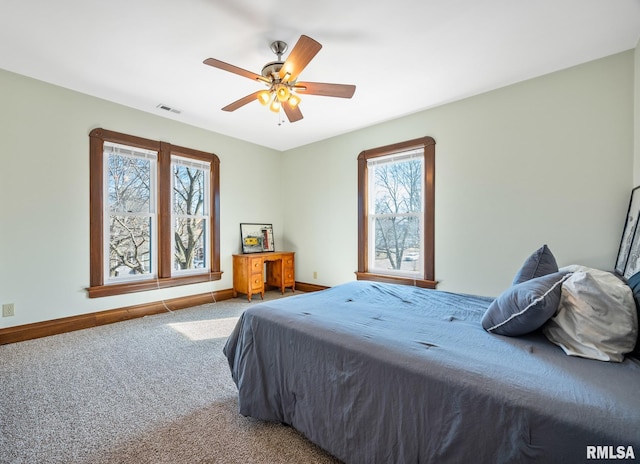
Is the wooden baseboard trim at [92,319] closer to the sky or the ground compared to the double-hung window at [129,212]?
closer to the ground

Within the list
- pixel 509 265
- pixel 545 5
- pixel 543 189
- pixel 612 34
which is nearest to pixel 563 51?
pixel 612 34

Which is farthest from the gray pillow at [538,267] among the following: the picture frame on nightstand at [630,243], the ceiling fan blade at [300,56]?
the ceiling fan blade at [300,56]

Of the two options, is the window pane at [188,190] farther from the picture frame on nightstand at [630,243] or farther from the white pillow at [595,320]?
the picture frame on nightstand at [630,243]

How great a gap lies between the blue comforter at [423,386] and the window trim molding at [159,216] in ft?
8.18

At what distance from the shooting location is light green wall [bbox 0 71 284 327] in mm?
2768

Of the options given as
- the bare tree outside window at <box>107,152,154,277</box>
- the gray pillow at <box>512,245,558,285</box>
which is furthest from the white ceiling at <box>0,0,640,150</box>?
the gray pillow at <box>512,245,558,285</box>

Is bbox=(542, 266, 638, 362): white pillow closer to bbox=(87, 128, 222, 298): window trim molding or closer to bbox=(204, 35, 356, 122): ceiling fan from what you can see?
bbox=(204, 35, 356, 122): ceiling fan

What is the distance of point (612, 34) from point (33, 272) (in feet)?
19.1

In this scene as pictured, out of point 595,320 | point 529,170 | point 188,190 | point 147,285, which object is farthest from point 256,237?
point 595,320

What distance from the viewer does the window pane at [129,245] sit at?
349 centimetres

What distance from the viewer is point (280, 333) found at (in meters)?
1.58

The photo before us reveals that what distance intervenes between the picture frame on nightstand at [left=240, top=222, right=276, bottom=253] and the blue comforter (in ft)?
10.1

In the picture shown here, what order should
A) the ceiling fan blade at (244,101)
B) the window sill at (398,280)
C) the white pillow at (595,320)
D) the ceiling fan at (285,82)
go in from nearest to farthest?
the white pillow at (595,320) → the ceiling fan at (285,82) → the ceiling fan blade at (244,101) → the window sill at (398,280)

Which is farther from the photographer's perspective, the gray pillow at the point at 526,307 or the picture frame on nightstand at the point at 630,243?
the picture frame on nightstand at the point at 630,243
